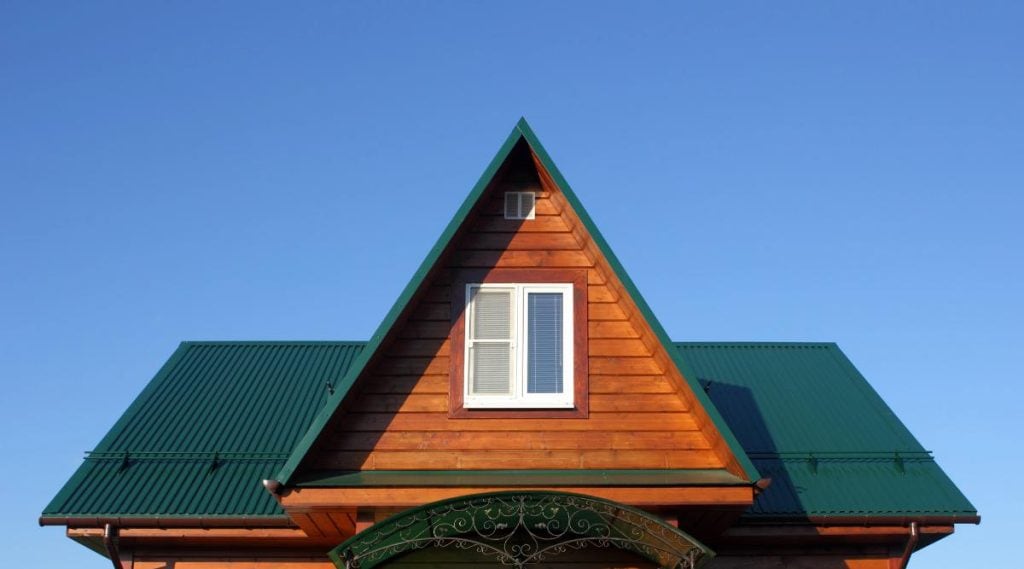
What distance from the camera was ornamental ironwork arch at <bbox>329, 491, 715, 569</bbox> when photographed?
11367mm

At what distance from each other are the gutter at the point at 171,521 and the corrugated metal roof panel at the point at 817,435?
575 centimetres

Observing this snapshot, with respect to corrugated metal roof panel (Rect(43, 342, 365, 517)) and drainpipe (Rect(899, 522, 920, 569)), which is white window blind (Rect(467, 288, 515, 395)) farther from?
drainpipe (Rect(899, 522, 920, 569))

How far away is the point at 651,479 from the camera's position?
39.6ft

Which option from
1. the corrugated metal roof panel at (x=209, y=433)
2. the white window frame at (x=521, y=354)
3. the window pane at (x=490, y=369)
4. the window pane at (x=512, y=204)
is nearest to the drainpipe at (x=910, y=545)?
the white window frame at (x=521, y=354)

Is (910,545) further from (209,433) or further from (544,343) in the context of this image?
(209,433)

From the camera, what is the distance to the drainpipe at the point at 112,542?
13.8 meters

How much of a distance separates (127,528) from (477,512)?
15.6 feet

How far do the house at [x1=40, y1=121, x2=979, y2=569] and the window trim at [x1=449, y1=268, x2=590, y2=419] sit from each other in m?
0.02

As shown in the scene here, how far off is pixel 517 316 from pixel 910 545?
219 inches

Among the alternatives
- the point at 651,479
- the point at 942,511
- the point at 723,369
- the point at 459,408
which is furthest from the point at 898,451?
the point at 459,408

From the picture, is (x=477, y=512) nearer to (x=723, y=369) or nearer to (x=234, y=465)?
(x=234, y=465)

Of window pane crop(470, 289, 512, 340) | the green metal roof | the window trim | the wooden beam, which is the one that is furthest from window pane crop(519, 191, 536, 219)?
the wooden beam

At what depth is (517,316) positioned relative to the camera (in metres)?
13.2

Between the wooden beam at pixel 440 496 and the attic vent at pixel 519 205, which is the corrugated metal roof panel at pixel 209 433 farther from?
the attic vent at pixel 519 205
